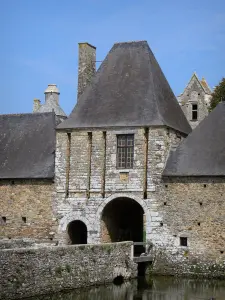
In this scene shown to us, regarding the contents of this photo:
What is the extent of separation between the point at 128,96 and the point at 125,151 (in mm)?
2327

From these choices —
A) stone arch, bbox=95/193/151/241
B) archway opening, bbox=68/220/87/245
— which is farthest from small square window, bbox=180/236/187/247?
archway opening, bbox=68/220/87/245

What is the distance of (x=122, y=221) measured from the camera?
2734 centimetres

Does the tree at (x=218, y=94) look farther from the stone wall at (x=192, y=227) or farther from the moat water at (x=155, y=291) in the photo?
the moat water at (x=155, y=291)

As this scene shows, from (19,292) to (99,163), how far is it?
9.34 metres

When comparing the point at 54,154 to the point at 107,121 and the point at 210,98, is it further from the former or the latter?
the point at 210,98

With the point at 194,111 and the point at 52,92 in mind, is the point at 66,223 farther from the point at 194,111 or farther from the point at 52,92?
the point at 52,92

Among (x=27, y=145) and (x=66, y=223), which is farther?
(x=27, y=145)

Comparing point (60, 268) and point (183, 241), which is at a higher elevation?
point (183, 241)

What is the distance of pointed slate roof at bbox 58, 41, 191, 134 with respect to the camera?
997 inches

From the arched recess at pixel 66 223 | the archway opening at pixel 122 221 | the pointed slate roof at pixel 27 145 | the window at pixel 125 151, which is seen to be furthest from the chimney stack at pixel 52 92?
the window at pixel 125 151

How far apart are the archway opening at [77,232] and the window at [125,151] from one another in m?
2.93

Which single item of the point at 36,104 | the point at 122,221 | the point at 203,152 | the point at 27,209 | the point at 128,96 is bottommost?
the point at 122,221

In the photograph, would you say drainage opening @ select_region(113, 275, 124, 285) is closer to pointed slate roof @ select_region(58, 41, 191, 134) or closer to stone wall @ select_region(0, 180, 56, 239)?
stone wall @ select_region(0, 180, 56, 239)

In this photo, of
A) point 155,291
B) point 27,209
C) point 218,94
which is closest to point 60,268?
point 155,291
